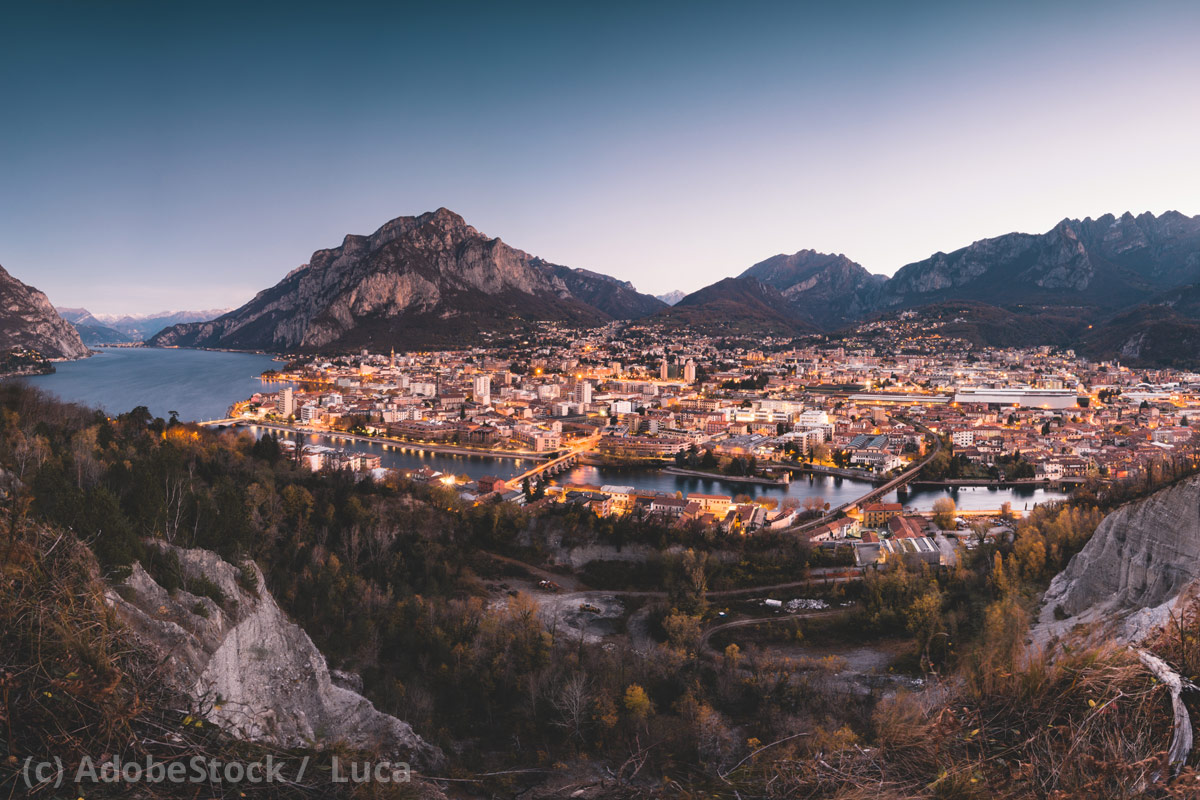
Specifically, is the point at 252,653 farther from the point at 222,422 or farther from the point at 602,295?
the point at 602,295

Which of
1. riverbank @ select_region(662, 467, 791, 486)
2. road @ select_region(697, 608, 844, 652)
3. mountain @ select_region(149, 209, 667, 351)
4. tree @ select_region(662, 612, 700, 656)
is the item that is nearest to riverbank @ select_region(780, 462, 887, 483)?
riverbank @ select_region(662, 467, 791, 486)

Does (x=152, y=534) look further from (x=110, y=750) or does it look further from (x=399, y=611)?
(x=110, y=750)

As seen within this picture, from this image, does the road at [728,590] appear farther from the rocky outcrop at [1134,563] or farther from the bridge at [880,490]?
the rocky outcrop at [1134,563]

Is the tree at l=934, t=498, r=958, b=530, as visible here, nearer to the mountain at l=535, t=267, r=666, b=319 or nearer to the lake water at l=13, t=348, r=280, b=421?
the lake water at l=13, t=348, r=280, b=421

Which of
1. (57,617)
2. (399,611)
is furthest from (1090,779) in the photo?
(399,611)

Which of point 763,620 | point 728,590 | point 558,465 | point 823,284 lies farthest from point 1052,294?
point 763,620

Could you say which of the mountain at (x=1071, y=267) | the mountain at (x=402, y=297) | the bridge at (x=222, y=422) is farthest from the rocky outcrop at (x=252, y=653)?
the mountain at (x=1071, y=267)
